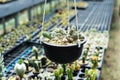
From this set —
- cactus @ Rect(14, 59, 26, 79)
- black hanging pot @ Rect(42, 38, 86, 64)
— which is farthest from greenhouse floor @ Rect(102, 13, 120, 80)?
black hanging pot @ Rect(42, 38, 86, 64)

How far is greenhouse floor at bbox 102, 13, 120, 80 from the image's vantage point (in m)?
4.78

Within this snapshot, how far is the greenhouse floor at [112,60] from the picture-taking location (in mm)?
4781

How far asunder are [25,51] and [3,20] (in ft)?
5.43

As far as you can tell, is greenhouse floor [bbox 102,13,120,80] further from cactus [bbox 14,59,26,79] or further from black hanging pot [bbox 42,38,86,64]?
black hanging pot [bbox 42,38,86,64]

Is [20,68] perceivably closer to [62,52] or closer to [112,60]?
[62,52]

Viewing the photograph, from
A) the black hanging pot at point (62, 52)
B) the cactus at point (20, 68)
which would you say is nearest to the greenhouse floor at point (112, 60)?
the cactus at point (20, 68)

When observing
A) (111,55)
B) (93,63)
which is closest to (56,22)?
(111,55)

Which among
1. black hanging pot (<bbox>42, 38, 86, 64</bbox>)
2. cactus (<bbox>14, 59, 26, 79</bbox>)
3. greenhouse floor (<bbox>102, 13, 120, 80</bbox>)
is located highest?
black hanging pot (<bbox>42, 38, 86, 64</bbox>)

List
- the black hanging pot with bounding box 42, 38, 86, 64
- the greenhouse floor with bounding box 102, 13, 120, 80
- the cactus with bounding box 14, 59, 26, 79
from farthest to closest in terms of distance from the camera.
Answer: the greenhouse floor with bounding box 102, 13, 120, 80
the cactus with bounding box 14, 59, 26, 79
the black hanging pot with bounding box 42, 38, 86, 64

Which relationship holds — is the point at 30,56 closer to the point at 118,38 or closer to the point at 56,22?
the point at 56,22

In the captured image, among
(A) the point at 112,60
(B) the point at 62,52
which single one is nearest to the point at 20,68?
(B) the point at 62,52

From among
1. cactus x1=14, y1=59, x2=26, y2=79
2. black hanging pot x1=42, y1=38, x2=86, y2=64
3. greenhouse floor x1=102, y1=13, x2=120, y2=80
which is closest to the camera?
black hanging pot x1=42, y1=38, x2=86, y2=64

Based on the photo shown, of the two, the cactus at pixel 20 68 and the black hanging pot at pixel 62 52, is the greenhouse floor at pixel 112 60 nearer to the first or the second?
the cactus at pixel 20 68

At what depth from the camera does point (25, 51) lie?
3857 mm
